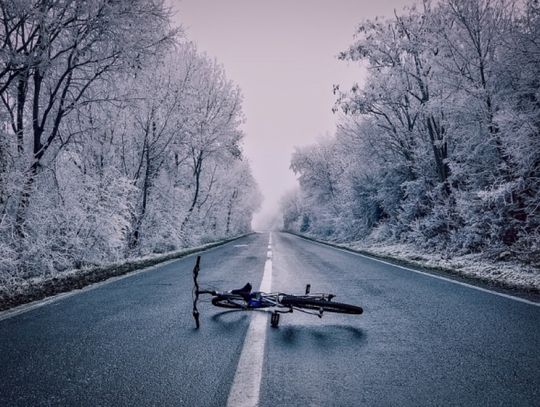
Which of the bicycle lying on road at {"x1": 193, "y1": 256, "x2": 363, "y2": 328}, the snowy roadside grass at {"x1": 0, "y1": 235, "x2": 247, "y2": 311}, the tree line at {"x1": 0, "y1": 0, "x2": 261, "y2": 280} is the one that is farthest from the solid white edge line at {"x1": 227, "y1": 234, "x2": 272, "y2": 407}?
the tree line at {"x1": 0, "y1": 0, "x2": 261, "y2": 280}

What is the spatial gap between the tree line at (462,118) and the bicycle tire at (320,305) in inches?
269

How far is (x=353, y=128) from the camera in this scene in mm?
22469

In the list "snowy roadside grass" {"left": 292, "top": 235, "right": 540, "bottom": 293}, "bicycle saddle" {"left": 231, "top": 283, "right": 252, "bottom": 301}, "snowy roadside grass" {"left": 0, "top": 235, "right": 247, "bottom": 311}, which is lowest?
"snowy roadside grass" {"left": 0, "top": 235, "right": 247, "bottom": 311}

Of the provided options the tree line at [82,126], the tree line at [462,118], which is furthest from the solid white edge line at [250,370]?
the tree line at [462,118]

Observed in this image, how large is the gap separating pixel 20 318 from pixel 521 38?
1310 centimetres

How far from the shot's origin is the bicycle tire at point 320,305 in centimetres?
377

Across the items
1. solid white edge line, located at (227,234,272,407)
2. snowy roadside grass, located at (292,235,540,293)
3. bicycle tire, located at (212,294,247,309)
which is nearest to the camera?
solid white edge line, located at (227,234,272,407)

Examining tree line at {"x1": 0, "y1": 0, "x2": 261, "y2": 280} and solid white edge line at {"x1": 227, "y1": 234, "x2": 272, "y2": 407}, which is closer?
solid white edge line at {"x1": 227, "y1": 234, "x2": 272, "y2": 407}

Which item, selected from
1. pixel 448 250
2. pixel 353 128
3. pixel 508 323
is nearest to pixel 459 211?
pixel 448 250

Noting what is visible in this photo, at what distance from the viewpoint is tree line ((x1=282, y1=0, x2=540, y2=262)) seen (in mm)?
9156

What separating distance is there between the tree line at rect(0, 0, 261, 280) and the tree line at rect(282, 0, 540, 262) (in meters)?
9.45

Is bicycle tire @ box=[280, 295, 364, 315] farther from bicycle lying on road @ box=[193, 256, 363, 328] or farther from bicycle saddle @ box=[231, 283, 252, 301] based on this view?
bicycle saddle @ box=[231, 283, 252, 301]

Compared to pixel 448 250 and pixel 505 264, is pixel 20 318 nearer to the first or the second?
pixel 505 264

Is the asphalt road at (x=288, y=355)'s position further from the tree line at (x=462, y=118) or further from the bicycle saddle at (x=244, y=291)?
the tree line at (x=462, y=118)
